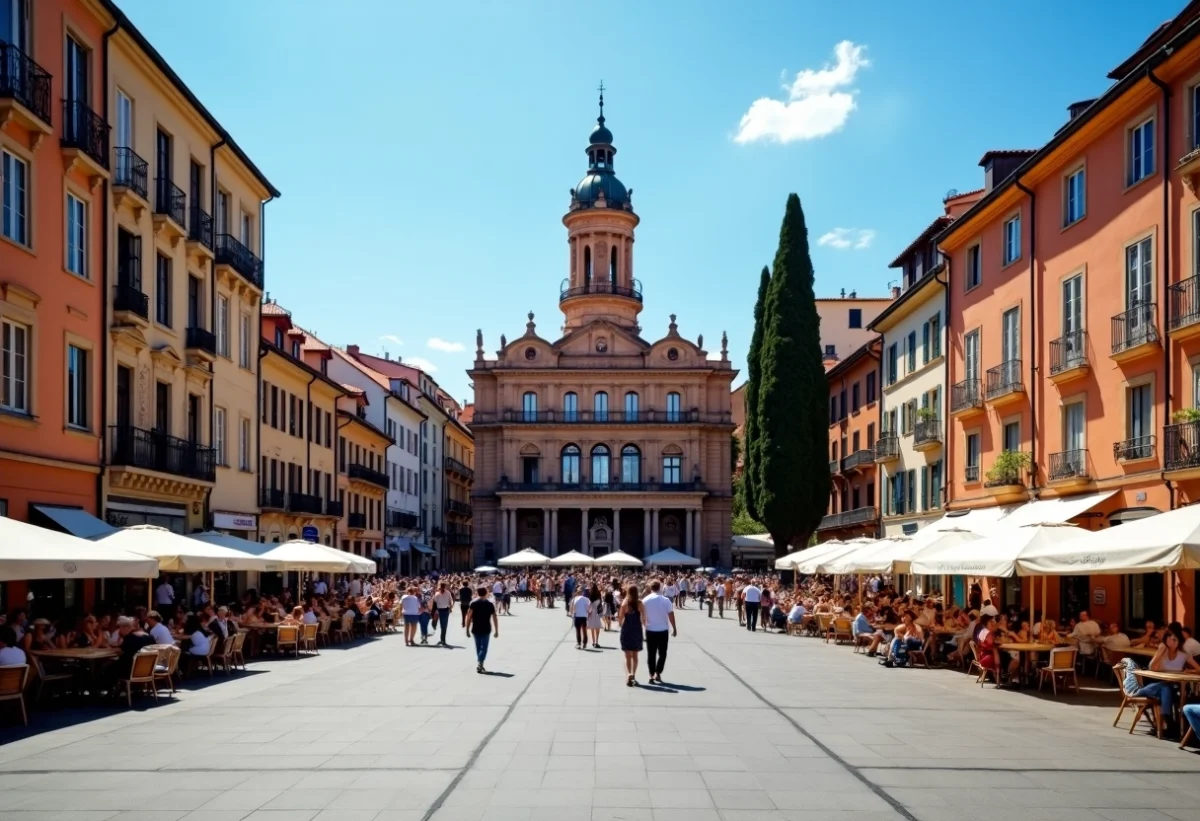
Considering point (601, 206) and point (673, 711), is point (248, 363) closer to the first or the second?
point (673, 711)

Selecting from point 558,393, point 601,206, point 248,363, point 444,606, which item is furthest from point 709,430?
point 444,606

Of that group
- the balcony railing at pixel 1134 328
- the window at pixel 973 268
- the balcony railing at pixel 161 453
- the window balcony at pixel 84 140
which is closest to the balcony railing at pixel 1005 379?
the window at pixel 973 268

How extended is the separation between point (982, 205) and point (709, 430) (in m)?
54.4

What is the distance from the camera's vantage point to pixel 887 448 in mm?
43062

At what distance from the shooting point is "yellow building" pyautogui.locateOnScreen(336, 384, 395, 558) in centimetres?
5138

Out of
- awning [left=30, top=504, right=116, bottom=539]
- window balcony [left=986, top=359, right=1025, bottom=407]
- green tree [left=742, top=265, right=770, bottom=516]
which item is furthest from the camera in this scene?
green tree [left=742, top=265, right=770, bottom=516]

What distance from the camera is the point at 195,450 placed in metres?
28.8

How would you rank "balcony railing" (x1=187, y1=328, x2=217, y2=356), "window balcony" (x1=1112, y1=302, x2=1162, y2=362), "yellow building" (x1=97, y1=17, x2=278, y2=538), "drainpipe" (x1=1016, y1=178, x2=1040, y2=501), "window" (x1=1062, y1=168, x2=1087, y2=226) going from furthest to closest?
"balcony railing" (x1=187, y1=328, x2=217, y2=356) → "drainpipe" (x1=1016, y1=178, x2=1040, y2=501) → "window" (x1=1062, y1=168, x2=1087, y2=226) → "yellow building" (x1=97, y1=17, x2=278, y2=538) → "window balcony" (x1=1112, y1=302, x2=1162, y2=362)

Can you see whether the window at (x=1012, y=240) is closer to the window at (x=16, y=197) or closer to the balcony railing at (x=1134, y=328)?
the balcony railing at (x=1134, y=328)

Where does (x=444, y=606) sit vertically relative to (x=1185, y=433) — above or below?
below

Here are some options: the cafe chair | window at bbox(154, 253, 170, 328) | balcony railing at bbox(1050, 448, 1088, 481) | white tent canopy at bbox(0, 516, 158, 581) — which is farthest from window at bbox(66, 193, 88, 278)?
balcony railing at bbox(1050, 448, 1088, 481)

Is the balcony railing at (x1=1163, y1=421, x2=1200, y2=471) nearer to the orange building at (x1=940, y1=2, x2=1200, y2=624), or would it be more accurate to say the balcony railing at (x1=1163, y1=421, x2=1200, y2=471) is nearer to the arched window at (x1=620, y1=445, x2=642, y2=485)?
the orange building at (x1=940, y1=2, x2=1200, y2=624)

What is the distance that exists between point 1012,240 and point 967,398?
4.82m

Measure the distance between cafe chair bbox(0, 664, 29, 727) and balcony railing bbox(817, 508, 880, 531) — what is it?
3612 cm
